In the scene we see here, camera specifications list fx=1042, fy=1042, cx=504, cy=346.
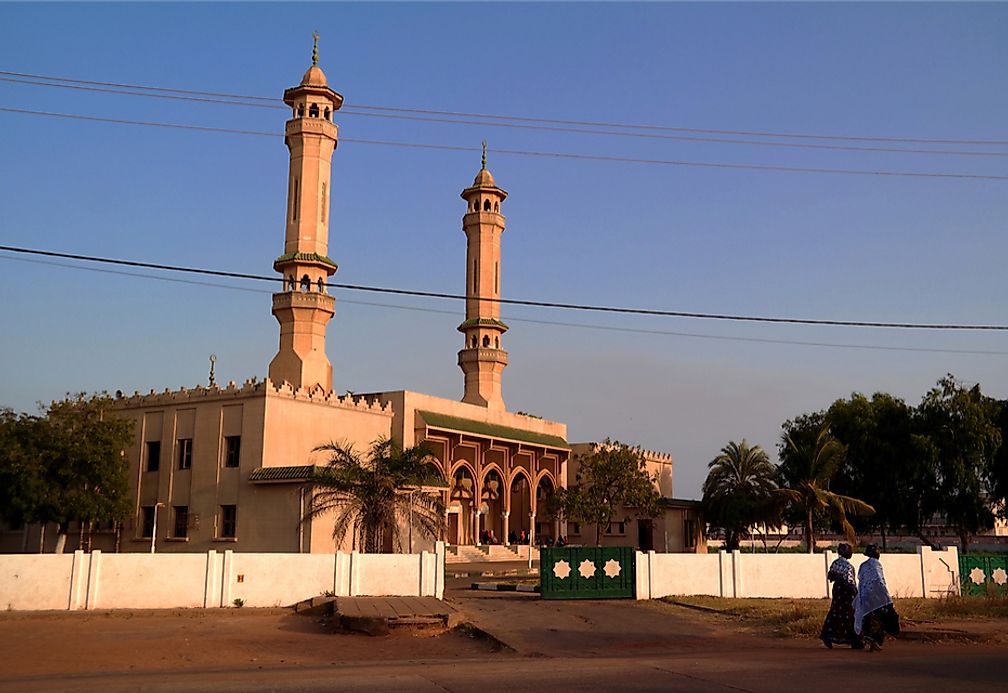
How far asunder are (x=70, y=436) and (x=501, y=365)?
24684 millimetres

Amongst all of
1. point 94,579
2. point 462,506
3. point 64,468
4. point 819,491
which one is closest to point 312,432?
point 64,468

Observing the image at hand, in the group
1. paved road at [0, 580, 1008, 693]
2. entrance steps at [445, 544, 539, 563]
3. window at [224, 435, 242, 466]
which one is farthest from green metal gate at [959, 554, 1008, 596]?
window at [224, 435, 242, 466]

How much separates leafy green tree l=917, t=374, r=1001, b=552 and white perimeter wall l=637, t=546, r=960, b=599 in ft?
78.8

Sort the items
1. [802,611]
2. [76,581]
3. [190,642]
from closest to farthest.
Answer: [190,642]
[802,611]
[76,581]

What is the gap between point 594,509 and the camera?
4528cm

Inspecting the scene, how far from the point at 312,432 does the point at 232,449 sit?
310 cm

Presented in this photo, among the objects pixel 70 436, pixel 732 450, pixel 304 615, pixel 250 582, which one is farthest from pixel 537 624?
pixel 732 450

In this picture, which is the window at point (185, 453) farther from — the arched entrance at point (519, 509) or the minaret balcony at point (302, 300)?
the arched entrance at point (519, 509)

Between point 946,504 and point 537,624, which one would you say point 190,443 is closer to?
point 537,624

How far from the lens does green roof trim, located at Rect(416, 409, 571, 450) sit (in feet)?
153

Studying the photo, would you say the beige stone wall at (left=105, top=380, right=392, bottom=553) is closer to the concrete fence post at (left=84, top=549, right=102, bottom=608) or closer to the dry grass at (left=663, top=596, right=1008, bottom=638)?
the concrete fence post at (left=84, top=549, right=102, bottom=608)

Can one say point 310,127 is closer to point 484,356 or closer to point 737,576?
point 484,356

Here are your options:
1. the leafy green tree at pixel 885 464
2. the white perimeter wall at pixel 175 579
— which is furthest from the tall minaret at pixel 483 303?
the white perimeter wall at pixel 175 579

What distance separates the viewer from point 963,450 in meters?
49.2
